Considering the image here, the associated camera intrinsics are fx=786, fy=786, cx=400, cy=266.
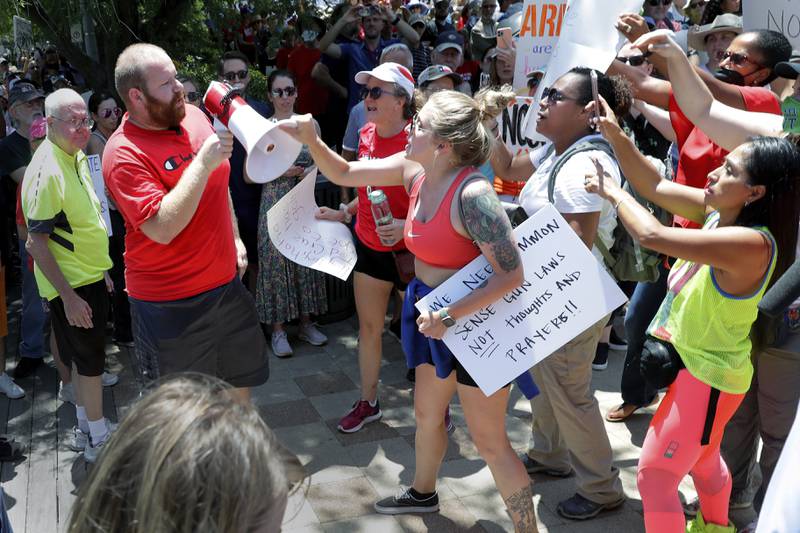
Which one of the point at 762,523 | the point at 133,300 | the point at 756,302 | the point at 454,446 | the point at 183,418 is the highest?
the point at 183,418

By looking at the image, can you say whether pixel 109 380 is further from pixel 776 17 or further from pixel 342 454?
pixel 776 17

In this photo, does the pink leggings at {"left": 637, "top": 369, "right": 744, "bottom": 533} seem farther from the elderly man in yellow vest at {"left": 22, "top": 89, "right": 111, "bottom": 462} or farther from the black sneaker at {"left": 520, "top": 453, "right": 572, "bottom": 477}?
the elderly man in yellow vest at {"left": 22, "top": 89, "right": 111, "bottom": 462}

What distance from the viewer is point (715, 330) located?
2789 mm

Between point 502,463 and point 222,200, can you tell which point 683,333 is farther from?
point 222,200

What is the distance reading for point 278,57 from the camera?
352 inches

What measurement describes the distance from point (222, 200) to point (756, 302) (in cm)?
221

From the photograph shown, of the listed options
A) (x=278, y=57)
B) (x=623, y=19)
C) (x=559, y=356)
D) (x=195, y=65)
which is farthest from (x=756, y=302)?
(x=278, y=57)

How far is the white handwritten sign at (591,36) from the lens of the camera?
3.51 metres

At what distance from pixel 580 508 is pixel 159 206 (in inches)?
90.2

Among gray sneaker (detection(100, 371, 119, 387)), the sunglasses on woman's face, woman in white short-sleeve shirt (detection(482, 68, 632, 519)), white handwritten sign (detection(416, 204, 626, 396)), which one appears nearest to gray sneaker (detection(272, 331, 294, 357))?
gray sneaker (detection(100, 371, 119, 387))

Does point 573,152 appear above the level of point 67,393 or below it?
above

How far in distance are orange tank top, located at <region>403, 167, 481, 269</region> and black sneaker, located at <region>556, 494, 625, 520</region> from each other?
1312mm

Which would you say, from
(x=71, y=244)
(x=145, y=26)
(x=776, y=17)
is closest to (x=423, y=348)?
(x=71, y=244)

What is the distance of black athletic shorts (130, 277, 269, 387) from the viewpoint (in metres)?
3.44
